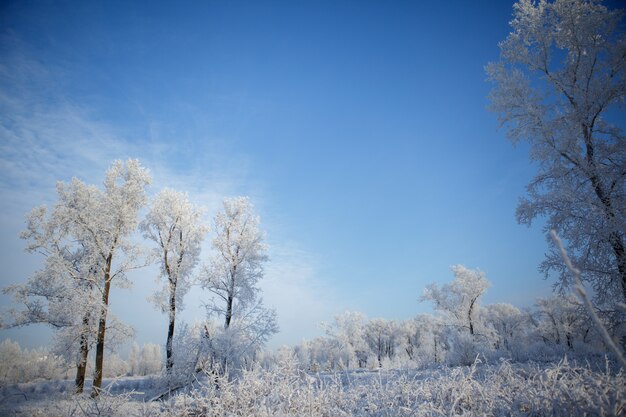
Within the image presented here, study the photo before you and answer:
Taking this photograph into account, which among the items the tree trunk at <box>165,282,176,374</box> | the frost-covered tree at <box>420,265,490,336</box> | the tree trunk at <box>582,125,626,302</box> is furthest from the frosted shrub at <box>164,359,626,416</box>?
the frost-covered tree at <box>420,265,490,336</box>

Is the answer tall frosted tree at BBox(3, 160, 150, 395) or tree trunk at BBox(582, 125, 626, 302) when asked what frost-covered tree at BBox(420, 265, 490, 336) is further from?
tall frosted tree at BBox(3, 160, 150, 395)

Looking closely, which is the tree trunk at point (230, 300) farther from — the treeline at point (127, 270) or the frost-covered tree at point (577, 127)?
the frost-covered tree at point (577, 127)

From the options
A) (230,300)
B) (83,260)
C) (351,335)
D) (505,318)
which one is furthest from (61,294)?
(505,318)

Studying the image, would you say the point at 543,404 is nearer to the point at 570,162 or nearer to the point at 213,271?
the point at 570,162

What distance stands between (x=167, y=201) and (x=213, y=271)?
5004mm

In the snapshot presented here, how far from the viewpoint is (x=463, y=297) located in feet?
94.1

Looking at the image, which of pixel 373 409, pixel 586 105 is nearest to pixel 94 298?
pixel 373 409

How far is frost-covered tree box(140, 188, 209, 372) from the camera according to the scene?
14.6 metres

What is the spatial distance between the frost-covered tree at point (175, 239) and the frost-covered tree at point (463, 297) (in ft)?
86.1

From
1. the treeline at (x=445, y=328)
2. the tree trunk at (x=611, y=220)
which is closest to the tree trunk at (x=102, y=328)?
the treeline at (x=445, y=328)

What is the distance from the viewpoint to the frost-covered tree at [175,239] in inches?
576

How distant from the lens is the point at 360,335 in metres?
50.5

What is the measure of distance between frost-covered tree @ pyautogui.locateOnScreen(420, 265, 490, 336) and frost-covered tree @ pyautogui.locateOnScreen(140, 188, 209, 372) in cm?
2625

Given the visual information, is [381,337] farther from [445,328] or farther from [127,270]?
[127,270]
